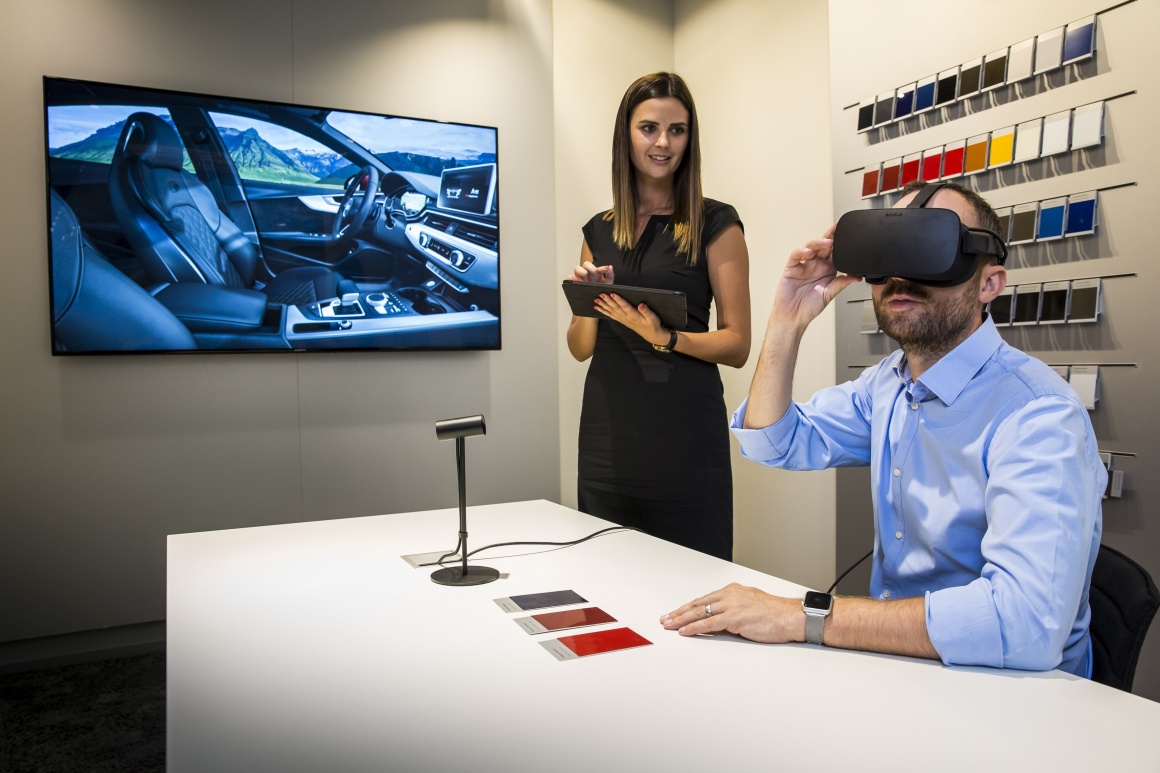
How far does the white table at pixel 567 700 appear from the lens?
891mm

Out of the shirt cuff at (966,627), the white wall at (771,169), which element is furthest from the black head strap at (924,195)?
the white wall at (771,169)

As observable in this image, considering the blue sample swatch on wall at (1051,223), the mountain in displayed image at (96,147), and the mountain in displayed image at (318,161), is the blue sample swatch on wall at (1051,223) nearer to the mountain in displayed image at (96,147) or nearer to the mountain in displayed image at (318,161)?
the mountain in displayed image at (318,161)

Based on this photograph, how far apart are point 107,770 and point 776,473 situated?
2.83 m

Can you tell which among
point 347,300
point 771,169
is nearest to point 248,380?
point 347,300

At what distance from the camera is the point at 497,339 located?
3938 millimetres

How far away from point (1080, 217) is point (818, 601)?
1696 mm

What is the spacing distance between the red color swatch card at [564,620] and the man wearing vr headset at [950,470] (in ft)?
0.39

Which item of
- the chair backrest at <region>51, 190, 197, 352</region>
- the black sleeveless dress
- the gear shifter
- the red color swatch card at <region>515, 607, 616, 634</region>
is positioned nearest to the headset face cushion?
the red color swatch card at <region>515, 607, 616, 634</region>

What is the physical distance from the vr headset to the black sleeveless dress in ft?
3.28

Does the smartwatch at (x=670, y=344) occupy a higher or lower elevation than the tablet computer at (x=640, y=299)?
lower

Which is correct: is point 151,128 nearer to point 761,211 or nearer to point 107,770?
point 107,770

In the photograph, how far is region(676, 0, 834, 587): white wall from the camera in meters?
3.59

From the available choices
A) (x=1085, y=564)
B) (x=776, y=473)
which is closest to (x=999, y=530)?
(x=1085, y=564)

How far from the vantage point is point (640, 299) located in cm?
204
